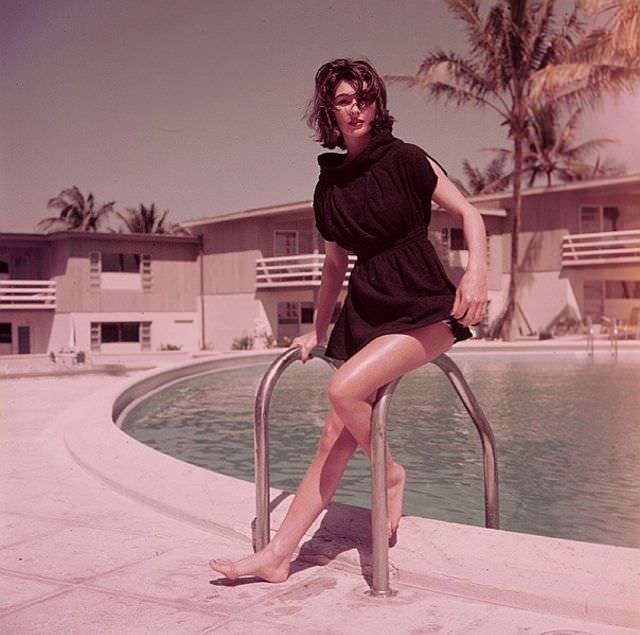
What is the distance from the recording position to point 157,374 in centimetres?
1215

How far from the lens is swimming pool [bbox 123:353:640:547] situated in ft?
16.0

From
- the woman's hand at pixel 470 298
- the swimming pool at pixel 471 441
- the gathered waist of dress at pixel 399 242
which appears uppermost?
the gathered waist of dress at pixel 399 242

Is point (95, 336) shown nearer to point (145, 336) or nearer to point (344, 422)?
point (145, 336)

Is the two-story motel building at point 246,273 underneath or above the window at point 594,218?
underneath

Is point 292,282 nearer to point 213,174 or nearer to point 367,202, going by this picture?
point 213,174

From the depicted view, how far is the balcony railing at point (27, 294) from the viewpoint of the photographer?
28172 mm

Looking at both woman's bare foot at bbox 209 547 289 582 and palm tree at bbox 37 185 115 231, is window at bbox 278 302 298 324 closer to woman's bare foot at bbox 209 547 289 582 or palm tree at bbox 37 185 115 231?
palm tree at bbox 37 185 115 231

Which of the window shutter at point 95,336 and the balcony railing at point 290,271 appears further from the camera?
the window shutter at point 95,336

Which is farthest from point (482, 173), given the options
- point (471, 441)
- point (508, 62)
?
point (471, 441)

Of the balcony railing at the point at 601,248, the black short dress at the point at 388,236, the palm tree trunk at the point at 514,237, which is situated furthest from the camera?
the balcony railing at the point at 601,248

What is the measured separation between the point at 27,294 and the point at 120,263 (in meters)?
3.41

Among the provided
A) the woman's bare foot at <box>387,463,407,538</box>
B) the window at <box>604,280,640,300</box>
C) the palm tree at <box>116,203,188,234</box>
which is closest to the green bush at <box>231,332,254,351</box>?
the window at <box>604,280,640,300</box>

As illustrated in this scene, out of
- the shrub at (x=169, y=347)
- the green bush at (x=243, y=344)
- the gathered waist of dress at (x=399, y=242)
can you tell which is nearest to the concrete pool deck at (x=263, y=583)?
the gathered waist of dress at (x=399, y=242)

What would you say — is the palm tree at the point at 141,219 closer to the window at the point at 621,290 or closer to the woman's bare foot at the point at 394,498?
the window at the point at 621,290
